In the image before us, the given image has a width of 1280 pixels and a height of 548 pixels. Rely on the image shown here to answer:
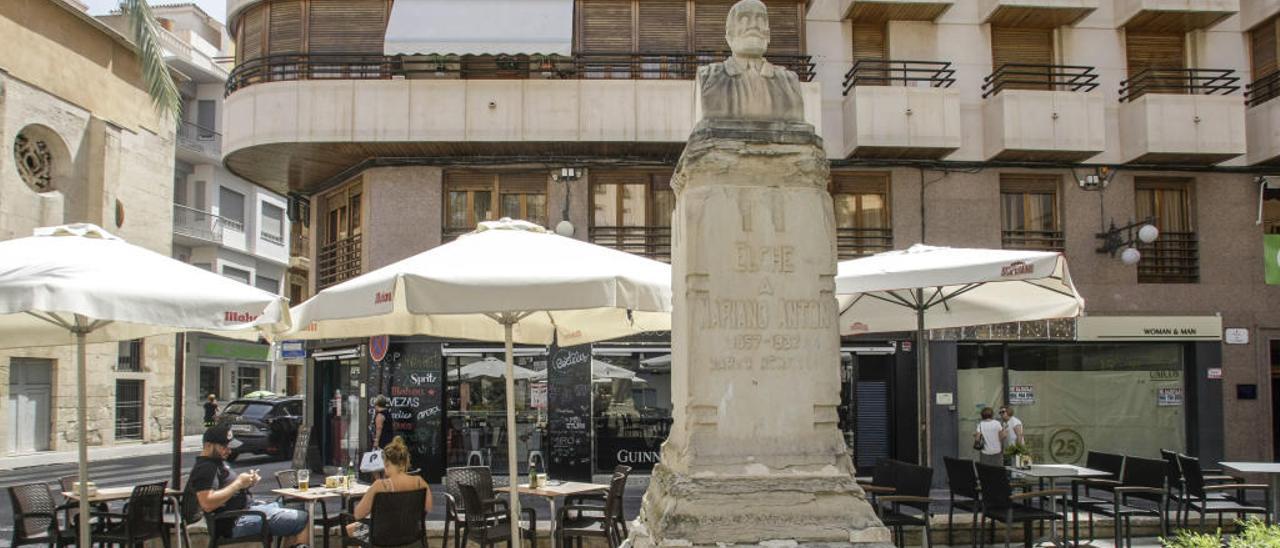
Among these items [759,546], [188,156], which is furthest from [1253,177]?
[188,156]

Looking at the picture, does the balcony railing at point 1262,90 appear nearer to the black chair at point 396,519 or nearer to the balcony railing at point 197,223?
the black chair at point 396,519

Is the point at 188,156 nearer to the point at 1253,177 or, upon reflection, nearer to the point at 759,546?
the point at 1253,177

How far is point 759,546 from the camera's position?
5.77 meters

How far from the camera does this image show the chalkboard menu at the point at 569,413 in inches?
681

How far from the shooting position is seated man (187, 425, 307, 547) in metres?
7.98

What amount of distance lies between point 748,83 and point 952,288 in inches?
199

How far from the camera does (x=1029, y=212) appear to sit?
1844cm

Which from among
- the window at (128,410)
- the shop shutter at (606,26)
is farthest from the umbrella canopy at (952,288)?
the window at (128,410)

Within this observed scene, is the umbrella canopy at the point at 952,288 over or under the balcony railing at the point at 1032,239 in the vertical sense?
under

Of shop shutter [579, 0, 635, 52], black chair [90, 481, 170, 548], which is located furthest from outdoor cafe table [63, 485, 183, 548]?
shop shutter [579, 0, 635, 52]

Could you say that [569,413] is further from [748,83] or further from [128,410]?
[128,410]

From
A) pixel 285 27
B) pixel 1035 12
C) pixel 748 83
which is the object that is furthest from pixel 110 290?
pixel 1035 12

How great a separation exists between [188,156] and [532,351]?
92.6 ft

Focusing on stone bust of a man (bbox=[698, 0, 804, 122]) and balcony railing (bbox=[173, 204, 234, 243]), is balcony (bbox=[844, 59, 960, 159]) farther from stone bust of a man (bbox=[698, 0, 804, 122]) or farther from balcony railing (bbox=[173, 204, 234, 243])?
balcony railing (bbox=[173, 204, 234, 243])
